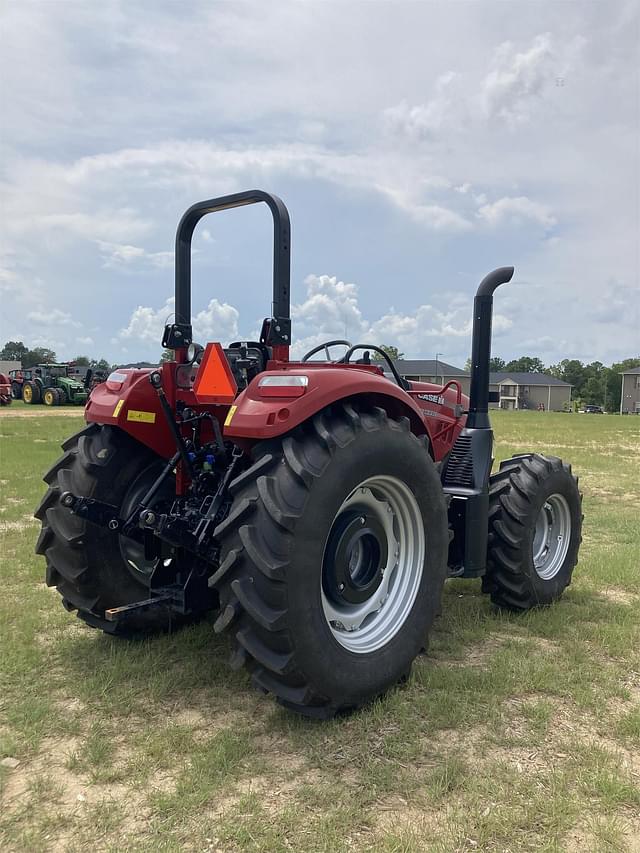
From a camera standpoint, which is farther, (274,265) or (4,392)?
(4,392)

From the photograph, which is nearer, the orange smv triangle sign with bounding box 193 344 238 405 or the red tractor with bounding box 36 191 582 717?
the red tractor with bounding box 36 191 582 717

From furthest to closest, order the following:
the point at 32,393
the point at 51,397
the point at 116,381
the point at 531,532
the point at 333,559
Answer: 1. the point at 32,393
2. the point at 51,397
3. the point at 531,532
4. the point at 116,381
5. the point at 333,559

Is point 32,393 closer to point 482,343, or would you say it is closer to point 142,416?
point 142,416

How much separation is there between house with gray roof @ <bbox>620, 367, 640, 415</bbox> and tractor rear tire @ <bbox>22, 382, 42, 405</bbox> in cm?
6588

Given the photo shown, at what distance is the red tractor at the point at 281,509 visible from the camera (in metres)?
2.90

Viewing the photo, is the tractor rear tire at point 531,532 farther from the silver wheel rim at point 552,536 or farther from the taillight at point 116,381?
the taillight at point 116,381

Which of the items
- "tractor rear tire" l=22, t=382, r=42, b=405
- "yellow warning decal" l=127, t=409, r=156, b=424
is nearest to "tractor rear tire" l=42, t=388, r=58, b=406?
"tractor rear tire" l=22, t=382, r=42, b=405

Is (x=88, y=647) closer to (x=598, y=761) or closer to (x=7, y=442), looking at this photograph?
(x=598, y=761)

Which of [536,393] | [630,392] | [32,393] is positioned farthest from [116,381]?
[536,393]

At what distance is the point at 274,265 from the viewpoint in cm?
347

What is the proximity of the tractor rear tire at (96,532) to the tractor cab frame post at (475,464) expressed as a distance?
75.1 inches

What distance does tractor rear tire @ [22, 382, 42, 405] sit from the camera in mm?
36375

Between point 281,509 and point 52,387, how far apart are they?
117ft

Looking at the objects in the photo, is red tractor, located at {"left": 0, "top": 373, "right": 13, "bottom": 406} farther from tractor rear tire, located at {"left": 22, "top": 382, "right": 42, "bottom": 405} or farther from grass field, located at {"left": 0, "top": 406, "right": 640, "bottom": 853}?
grass field, located at {"left": 0, "top": 406, "right": 640, "bottom": 853}
